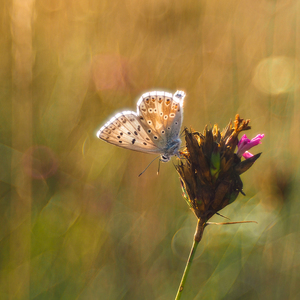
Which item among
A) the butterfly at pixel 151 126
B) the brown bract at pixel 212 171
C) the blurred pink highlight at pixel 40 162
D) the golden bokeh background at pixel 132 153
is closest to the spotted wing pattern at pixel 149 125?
the butterfly at pixel 151 126

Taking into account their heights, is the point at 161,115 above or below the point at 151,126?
above

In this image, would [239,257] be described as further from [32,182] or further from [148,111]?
[32,182]

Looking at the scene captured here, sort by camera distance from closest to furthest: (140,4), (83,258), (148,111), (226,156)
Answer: (226,156) → (148,111) → (83,258) → (140,4)

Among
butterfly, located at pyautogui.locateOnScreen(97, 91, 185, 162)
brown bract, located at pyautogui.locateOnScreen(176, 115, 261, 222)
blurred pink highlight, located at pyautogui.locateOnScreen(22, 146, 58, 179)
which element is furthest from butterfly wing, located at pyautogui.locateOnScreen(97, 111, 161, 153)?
blurred pink highlight, located at pyautogui.locateOnScreen(22, 146, 58, 179)

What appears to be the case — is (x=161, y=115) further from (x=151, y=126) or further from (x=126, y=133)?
(x=126, y=133)

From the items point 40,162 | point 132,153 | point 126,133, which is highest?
point 126,133

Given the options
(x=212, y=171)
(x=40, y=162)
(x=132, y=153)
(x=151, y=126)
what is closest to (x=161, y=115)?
(x=151, y=126)

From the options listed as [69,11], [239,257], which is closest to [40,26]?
[69,11]
